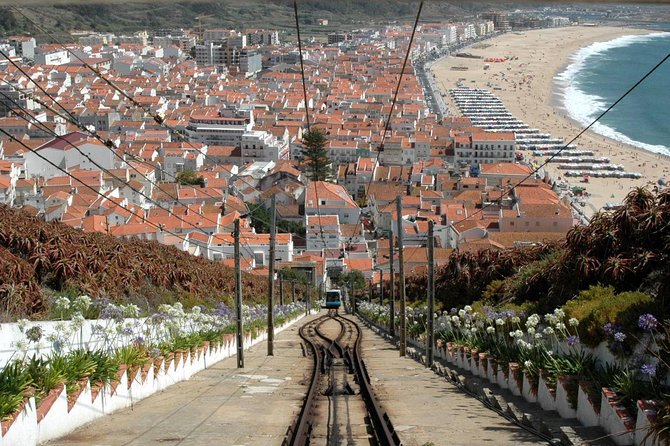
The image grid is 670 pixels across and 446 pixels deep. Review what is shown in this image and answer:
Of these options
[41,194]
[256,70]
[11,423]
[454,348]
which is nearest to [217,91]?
[256,70]

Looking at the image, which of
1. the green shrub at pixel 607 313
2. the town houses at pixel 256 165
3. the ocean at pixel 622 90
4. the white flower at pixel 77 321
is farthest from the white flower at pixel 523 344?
the ocean at pixel 622 90

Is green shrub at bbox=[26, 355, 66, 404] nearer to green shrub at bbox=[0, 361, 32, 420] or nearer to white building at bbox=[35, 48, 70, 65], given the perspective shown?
green shrub at bbox=[0, 361, 32, 420]

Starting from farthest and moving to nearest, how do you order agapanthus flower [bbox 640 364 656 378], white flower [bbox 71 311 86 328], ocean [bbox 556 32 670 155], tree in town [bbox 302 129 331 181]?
ocean [bbox 556 32 670 155], tree in town [bbox 302 129 331 181], white flower [bbox 71 311 86 328], agapanthus flower [bbox 640 364 656 378]

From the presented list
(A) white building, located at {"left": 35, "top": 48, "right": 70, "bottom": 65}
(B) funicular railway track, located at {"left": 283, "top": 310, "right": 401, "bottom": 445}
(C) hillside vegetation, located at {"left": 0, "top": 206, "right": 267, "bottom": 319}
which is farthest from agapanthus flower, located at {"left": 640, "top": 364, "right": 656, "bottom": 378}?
(A) white building, located at {"left": 35, "top": 48, "right": 70, "bottom": 65}

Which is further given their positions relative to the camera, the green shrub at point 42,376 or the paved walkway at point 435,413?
the paved walkway at point 435,413

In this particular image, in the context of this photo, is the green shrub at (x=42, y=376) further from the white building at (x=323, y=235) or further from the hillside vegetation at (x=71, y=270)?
the white building at (x=323, y=235)

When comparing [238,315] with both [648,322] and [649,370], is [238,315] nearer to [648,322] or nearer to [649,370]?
[648,322]

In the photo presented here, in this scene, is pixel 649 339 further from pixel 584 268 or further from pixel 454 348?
pixel 454 348
